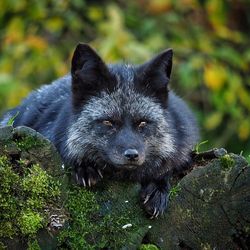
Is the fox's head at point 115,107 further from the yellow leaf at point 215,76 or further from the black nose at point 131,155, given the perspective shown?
the yellow leaf at point 215,76

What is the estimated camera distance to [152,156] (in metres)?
7.52

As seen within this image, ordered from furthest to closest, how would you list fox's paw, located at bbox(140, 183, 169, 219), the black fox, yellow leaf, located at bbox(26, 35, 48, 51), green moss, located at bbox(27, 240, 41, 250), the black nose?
yellow leaf, located at bbox(26, 35, 48, 51), the black fox, the black nose, fox's paw, located at bbox(140, 183, 169, 219), green moss, located at bbox(27, 240, 41, 250)

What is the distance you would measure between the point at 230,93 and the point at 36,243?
376 inches

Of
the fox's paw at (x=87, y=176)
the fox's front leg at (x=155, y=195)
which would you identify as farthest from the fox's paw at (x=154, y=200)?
the fox's paw at (x=87, y=176)

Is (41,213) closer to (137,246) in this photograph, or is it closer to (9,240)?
(9,240)

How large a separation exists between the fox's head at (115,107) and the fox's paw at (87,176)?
0.88ft

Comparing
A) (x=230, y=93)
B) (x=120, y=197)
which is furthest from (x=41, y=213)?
(x=230, y=93)

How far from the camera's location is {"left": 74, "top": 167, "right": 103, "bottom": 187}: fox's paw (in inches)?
266

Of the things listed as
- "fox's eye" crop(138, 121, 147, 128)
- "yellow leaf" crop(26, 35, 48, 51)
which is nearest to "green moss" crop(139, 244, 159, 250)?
"fox's eye" crop(138, 121, 147, 128)

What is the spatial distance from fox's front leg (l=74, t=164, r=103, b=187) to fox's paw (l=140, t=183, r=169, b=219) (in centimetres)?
42

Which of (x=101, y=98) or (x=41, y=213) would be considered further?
(x=101, y=98)

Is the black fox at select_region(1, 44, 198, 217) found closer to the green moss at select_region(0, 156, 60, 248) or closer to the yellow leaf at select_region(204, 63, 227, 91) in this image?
the green moss at select_region(0, 156, 60, 248)

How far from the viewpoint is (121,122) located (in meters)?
7.43

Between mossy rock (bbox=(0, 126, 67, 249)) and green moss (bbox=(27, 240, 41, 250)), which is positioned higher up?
mossy rock (bbox=(0, 126, 67, 249))
